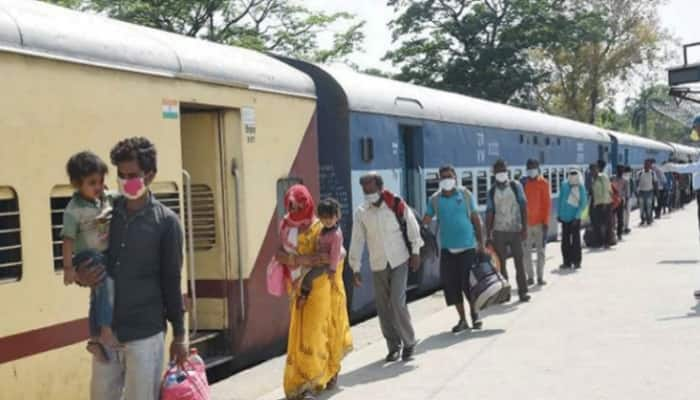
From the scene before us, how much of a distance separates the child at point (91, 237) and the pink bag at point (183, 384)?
11.8 inches

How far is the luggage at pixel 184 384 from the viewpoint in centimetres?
446

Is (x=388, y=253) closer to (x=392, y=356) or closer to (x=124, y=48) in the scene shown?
(x=392, y=356)

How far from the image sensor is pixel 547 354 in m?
8.04

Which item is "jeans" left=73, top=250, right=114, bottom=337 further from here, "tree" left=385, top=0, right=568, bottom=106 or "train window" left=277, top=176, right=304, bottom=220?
"tree" left=385, top=0, right=568, bottom=106

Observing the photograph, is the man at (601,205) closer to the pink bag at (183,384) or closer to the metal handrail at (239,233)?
the metal handrail at (239,233)

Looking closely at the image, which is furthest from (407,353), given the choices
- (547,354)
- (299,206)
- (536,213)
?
(536,213)

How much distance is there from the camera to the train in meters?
5.23

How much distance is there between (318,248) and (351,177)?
283 centimetres

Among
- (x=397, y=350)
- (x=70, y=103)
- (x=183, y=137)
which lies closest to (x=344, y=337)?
(x=397, y=350)

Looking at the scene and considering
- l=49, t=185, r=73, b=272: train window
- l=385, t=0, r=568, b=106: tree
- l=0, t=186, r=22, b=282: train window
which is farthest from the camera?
l=385, t=0, r=568, b=106: tree

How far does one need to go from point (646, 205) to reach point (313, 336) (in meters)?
18.9

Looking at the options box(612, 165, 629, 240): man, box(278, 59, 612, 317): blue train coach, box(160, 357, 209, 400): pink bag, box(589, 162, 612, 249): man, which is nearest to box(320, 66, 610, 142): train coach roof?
box(278, 59, 612, 317): blue train coach

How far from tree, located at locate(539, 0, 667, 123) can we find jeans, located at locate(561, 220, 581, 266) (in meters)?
37.7

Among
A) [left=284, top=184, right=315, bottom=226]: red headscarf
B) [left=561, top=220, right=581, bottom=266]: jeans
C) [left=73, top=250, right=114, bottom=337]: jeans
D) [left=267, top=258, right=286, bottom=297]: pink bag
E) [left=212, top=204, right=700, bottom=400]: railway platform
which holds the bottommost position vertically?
[left=212, top=204, right=700, bottom=400]: railway platform
